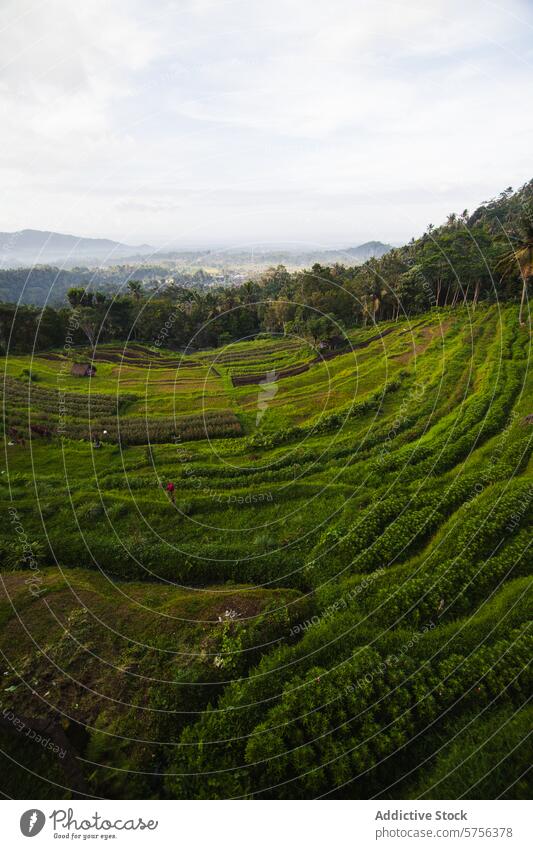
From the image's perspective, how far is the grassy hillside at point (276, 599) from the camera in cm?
934

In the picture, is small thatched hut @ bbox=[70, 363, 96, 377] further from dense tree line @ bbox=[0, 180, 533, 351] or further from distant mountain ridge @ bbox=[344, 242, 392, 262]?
distant mountain ridge @ bbox=[344, 242, 392, 262]

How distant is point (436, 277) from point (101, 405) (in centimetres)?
5527

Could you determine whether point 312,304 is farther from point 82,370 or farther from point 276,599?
point 276,599

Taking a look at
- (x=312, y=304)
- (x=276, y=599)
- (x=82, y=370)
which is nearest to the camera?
(x=276, y=599)

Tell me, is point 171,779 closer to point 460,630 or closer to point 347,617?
point 347,617

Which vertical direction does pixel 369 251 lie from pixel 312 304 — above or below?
above

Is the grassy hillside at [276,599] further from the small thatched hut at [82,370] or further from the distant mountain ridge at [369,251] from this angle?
the distant mountain ridge at [369,251]

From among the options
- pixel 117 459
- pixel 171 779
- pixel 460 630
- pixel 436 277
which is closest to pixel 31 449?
pixel 117 459

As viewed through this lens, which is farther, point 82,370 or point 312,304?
point 312,304

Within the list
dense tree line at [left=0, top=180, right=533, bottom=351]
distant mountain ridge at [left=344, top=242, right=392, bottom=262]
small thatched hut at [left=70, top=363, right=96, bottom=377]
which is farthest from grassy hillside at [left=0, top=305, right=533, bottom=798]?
distant mountain ridge at [left=344, top=242, right=392, bottom=262]

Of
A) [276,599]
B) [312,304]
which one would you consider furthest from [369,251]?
[276,599]

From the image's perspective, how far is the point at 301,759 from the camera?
9.19 metres

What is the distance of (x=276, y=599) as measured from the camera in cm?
1384

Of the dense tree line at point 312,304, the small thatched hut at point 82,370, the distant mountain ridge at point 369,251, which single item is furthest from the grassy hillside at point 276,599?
the distant mountain ridge at point 369,251
